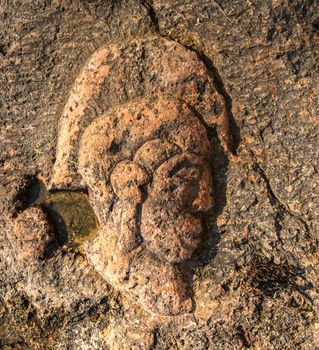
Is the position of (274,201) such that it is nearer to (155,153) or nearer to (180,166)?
(180,166)

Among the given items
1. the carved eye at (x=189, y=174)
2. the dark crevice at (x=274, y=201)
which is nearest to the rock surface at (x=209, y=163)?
the dark crevice at (x=274, y=201)

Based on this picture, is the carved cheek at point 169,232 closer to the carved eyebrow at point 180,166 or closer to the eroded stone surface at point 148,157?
the eroded stone surface at point 148,157

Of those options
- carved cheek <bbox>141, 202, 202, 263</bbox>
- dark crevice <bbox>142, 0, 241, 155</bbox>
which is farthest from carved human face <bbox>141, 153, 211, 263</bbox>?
dark crevice <bbox>142, 0, 241, 155</bbox>

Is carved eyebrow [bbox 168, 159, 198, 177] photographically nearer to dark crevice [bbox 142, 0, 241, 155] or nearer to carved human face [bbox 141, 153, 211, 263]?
carved human face [bbox 141, 153, 211, 263]

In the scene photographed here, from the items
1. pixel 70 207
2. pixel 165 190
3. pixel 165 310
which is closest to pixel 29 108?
pixel 70 207

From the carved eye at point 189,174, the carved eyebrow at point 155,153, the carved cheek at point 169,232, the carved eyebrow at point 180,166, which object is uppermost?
the carved eyebrow at point 155,153

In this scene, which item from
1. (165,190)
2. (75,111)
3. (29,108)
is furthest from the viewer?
(29,108)

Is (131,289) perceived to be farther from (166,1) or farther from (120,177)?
(166,1)
